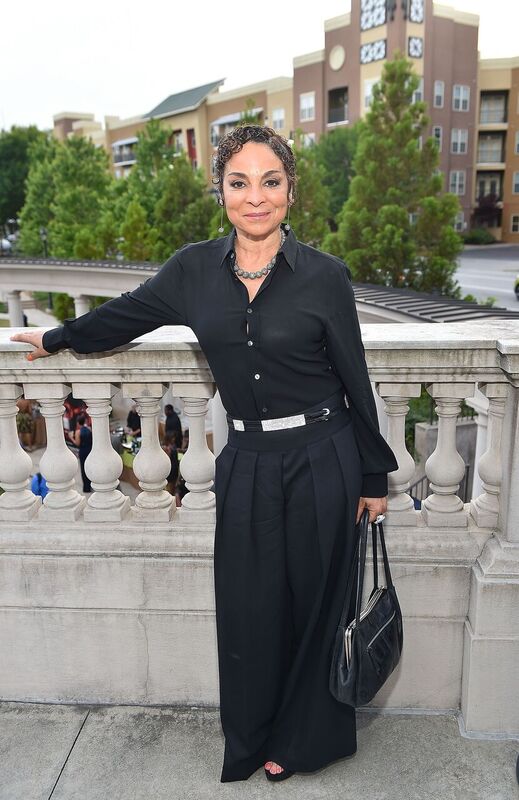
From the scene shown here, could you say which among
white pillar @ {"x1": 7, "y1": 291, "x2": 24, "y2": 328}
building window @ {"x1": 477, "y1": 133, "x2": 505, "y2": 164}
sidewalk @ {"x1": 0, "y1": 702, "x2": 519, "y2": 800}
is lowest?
white pillar @ {"x1": 7, "y1": 291, "x2": 24, "y2": 328}

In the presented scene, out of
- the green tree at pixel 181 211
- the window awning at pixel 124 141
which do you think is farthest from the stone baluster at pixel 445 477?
the window awning at pixel 124 141

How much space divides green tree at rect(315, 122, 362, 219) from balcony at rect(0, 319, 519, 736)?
5054 cm

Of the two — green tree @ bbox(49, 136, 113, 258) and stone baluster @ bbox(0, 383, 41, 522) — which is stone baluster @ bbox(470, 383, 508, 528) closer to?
stone baluster @ bbox(0, 383, 41, 522)

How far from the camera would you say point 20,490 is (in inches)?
129

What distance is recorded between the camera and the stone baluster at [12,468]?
3107mm

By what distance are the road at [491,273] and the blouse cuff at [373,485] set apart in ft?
67.7

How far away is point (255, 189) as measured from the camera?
2.39 meters

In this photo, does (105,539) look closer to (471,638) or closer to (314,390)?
(314,390)

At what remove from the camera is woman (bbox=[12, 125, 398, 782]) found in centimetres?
243

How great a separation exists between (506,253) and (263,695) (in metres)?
53.3

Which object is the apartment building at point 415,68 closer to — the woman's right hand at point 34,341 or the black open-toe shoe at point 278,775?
the woman's right hand at point 34,341

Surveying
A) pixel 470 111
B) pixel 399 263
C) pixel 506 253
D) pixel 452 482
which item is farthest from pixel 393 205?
pixel 470 111

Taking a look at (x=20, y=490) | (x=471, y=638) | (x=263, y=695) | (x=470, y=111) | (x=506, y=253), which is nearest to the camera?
(x=263, y=695)

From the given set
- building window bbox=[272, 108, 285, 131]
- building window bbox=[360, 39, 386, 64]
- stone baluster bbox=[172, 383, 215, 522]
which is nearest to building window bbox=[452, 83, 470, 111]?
building window bbox=[360, 39, 386, 64]
